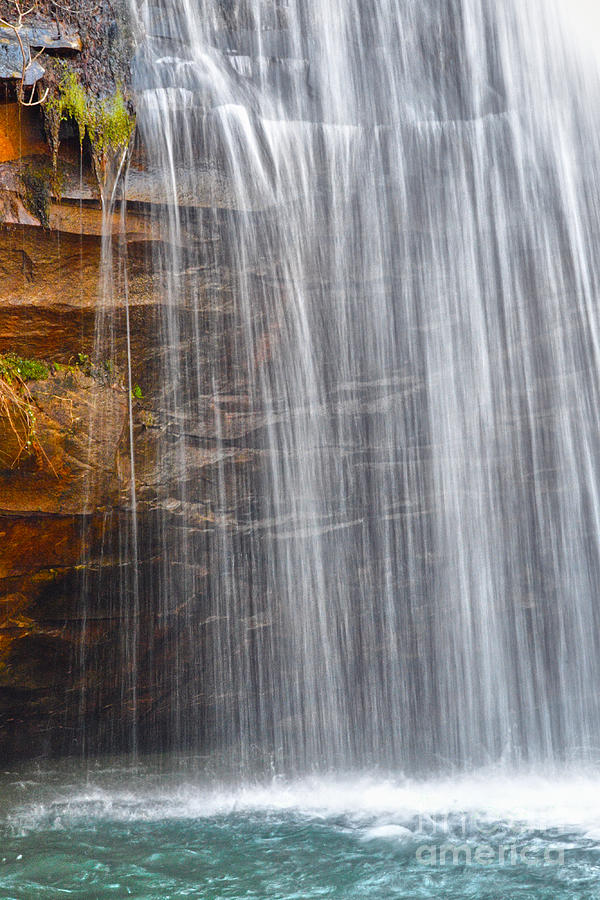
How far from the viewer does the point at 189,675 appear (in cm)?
713

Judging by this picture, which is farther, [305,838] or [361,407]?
[361,407]

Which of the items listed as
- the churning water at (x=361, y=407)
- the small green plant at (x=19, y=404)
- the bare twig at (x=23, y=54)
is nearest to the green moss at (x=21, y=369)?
the small green plant at (x=19, y=404)

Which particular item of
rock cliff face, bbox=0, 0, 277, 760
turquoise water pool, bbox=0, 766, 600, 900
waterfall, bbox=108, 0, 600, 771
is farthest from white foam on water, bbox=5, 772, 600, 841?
rock cliff face, bbox=0, 0, 277, 760

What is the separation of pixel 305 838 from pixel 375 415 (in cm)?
355

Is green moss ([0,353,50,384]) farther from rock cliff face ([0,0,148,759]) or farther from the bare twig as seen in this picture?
the bare twig

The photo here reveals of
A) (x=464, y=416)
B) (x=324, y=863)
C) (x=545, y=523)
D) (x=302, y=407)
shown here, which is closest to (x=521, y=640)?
(x=545, y=523)

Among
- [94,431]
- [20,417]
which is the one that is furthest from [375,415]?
[20,417]

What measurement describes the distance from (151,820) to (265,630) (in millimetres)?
2082

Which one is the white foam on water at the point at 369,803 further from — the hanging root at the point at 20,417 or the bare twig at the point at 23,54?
the bare twig at the point at 23,54

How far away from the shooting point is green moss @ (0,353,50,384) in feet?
20.5

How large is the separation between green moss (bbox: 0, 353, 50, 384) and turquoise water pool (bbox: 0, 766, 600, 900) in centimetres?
327

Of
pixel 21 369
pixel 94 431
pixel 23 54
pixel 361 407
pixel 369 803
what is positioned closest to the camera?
pixel 369 803

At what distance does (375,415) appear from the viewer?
7051 mm

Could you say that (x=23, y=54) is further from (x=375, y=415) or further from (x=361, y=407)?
(x=375, y=415)
